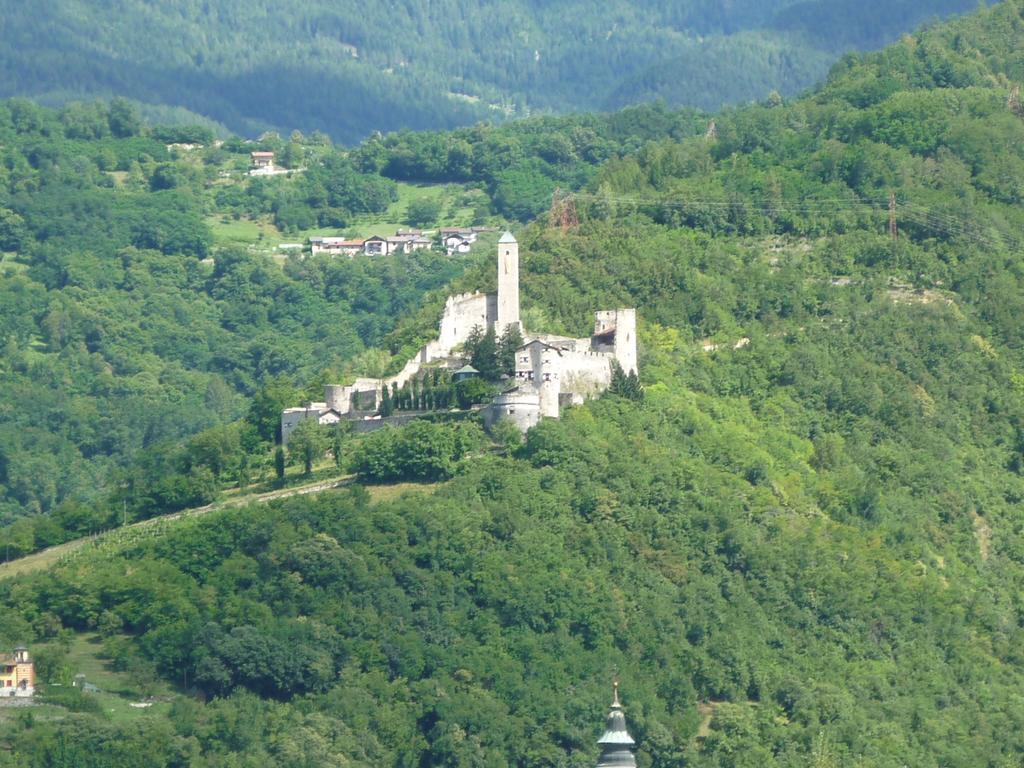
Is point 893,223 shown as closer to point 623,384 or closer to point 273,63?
point 623,384

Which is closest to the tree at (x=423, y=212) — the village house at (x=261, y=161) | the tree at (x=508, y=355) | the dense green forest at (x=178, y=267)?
the dense green forest at (x=178, y=267)

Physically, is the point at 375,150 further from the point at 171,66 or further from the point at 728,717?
the point at 728,717

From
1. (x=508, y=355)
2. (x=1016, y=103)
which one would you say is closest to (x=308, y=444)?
(x=508, y=355)

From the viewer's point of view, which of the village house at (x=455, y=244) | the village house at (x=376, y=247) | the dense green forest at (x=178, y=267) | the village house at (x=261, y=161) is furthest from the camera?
→ the village house at (x=261, y=161)

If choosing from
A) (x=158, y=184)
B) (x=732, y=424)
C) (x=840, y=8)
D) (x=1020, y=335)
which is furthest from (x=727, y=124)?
(x=840, y=8)

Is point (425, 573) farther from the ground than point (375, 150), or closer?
closer

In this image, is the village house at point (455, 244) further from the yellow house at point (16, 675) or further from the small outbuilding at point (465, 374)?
the yellow house at point (16, 675)
